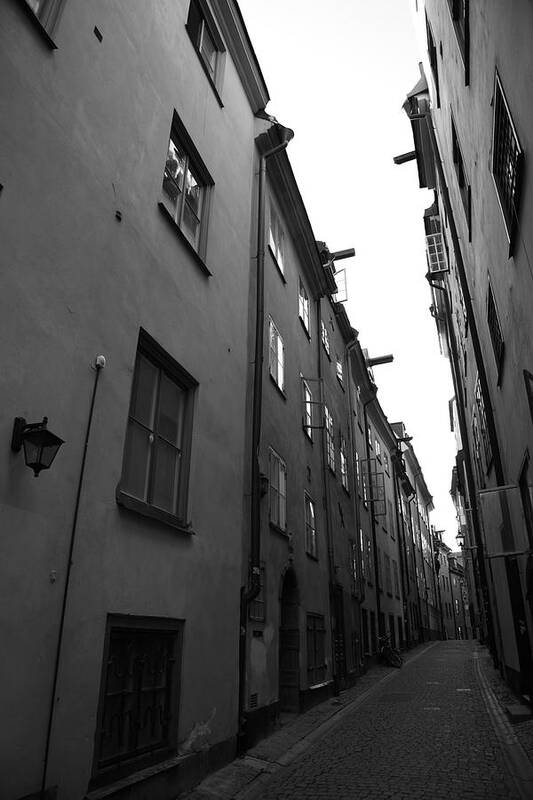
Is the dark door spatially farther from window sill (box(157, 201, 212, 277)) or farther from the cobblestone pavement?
window sill (box(157, 201, 212, 277))

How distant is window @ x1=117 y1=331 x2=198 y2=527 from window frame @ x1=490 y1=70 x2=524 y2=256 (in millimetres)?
4232

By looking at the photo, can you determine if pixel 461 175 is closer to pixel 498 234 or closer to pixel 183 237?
pixel 498 234

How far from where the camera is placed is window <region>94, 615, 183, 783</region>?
16.9ft

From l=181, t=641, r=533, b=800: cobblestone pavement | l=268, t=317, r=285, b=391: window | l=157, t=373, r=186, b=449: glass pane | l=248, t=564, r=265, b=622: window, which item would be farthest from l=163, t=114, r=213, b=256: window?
l=181, t=641, r=533, b=800: cobblestone pavement

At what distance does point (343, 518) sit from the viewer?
58.4 feet

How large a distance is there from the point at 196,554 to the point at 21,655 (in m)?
3.20

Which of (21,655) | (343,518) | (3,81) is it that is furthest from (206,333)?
(343,518)

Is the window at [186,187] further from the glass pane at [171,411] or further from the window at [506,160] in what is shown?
the window at [506,160]

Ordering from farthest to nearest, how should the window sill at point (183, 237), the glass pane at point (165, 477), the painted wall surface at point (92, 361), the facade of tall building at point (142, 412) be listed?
the window sill at point (183, 237) < the glass pane at point (165, 477) < the facade of tall building at point (142, 412) < the painted wall surface at point (92, 361)

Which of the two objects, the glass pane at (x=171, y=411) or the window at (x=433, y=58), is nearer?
the glass pane at (x=171, y=411)

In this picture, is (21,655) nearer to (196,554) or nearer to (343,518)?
(196,554)

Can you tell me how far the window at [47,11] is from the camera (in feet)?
18.5

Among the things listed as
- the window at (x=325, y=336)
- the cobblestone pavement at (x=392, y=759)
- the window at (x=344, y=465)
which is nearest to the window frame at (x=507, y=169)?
the cobblestone pavement at (x=392, y=759)

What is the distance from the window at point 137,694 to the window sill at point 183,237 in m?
4.83
